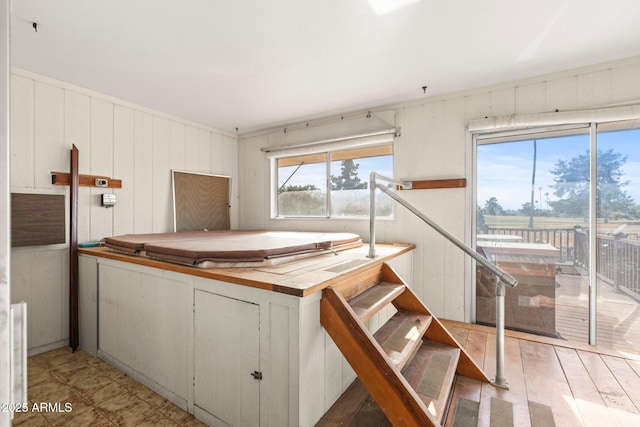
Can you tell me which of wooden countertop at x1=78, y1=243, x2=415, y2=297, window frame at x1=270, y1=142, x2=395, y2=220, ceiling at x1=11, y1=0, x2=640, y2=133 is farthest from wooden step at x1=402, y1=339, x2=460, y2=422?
ceiling at x1=11, y1=0, x2=640, y2=133

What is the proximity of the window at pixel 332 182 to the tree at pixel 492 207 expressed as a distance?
3.23ft

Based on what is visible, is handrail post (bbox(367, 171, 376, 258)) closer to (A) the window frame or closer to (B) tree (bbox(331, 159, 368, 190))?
(A) the window frame

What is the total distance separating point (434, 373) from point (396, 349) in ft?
0.98

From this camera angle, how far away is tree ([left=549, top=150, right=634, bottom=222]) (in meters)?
2.45

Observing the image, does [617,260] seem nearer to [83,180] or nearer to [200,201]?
[200,201]

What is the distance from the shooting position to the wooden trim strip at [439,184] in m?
2.97

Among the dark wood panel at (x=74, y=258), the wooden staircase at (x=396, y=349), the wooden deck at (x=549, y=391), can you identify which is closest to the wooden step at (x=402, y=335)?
the wooden staircase at (x=396, y=349)

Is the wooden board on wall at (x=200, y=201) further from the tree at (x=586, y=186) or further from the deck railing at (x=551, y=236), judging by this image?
the tree at (x=586, y=186)

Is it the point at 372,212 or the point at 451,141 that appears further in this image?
the point at 451,141

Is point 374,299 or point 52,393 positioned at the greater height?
point 374,299

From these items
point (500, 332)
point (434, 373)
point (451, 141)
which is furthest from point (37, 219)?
point (451, 141)

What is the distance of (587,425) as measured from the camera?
155cm

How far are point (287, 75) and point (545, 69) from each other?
7.48 feet

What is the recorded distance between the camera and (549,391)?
72.6 inches
